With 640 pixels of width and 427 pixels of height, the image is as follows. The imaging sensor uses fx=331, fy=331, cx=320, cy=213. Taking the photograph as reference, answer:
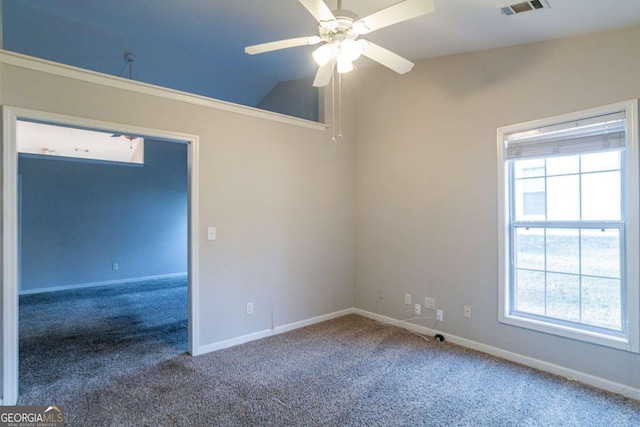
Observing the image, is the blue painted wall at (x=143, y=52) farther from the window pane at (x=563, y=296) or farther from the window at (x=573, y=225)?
the window pane at (x=563, y=296)

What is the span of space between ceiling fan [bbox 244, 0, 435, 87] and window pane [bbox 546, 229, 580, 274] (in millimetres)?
1909

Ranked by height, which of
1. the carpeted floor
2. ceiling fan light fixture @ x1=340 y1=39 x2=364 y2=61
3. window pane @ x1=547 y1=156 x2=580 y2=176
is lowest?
the carpeted floor

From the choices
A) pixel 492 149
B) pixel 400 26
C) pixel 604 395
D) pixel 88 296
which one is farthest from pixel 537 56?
pixel 88 296

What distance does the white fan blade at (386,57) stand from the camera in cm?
208

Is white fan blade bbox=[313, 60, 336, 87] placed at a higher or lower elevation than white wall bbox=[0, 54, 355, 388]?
higher

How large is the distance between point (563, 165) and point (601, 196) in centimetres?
36

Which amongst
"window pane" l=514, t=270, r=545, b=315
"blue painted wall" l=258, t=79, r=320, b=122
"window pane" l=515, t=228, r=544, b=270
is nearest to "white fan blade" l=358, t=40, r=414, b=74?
"window pane" l=515, t=228, r=544, b=270

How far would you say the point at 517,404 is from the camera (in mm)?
2285

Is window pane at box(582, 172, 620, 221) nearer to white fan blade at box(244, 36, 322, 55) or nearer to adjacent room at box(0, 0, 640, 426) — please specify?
adjacent room at box(0, 0, 640, 426)

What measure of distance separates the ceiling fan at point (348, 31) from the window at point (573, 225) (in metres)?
1.53

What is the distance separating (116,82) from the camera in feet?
8.83

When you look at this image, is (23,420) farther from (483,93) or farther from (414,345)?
(483,93)

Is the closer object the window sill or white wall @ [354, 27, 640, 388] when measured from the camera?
the window sill

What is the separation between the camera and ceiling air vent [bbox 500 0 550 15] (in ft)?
7.19
